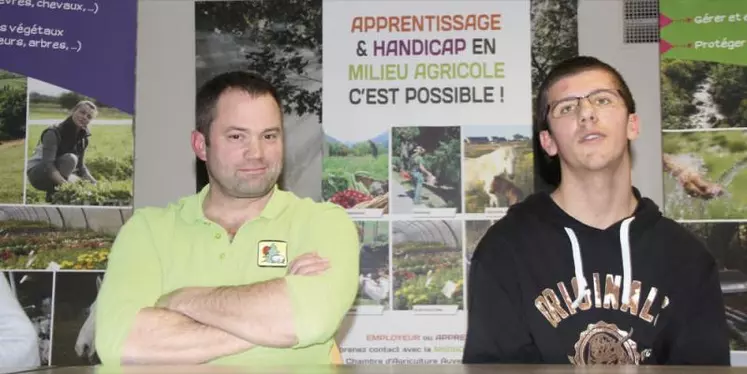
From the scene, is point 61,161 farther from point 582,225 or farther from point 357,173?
point 582,225

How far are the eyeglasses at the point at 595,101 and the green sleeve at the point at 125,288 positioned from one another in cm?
131

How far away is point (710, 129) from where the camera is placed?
3.42 metres

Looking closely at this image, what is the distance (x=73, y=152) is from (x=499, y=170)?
206cm

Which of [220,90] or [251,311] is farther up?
[220,90]

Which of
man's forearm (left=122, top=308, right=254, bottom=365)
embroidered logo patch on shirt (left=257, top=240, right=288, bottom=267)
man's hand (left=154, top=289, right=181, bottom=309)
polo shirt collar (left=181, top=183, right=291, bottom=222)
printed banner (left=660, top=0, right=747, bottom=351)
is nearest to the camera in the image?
man's forearm (left=122, top=308, right=254, bottom=365)

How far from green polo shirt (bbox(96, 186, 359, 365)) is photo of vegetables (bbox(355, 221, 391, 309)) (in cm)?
124

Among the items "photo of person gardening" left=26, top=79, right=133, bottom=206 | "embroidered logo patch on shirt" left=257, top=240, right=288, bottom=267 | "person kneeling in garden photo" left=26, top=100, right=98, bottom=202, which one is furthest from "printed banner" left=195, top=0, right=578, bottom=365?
"embroidered logo patch on shirt" left=257, top=240, right=288, bottom=267

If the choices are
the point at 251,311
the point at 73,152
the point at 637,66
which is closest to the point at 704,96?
the point at 637,66

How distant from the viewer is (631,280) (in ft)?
6.89

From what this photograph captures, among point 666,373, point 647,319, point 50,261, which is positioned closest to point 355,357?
point 50,261

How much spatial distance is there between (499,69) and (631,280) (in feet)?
5.46

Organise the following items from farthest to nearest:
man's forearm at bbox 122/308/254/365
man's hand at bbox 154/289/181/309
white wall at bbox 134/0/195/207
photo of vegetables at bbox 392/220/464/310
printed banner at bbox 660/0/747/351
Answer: white wall at bbox 134/0/195/207 → photo of vegetables at bbox 392/220/464/310 → printed banner at bbox 660/0/747/351 → man's hand at bbox 154/289/181/309 → man's forearm at bbox 122/308/254/365

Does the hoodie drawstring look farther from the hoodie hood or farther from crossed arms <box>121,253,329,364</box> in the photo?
crossed arms <box>121,253,329,364</box>

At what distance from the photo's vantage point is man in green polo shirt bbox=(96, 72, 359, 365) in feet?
6.33
